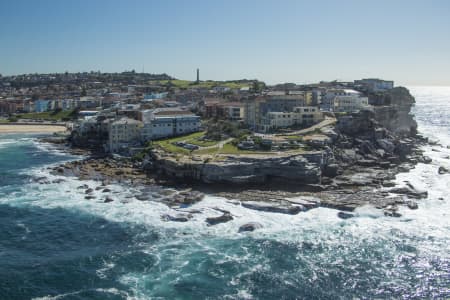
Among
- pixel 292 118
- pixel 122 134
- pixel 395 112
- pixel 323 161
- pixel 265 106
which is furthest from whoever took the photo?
pixel 395 112

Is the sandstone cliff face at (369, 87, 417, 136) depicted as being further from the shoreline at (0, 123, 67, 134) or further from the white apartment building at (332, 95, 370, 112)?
the shoreline at (0, 123, 67, 134)

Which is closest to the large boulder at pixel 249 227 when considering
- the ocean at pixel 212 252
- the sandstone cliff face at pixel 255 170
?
the ocean at pixel 212 252

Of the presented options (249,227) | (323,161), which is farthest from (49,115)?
(249,227)

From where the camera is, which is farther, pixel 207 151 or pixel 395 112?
pixel 395 112

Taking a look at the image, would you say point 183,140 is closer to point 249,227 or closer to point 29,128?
point 249,227

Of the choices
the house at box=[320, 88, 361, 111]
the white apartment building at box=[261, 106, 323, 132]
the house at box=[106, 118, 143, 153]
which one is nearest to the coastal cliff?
the white apartment building at box=[261, 106, 323, 132]

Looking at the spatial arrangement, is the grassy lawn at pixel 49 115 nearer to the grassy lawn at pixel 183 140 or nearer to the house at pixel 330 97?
the grassy lawn at pixel 183 140

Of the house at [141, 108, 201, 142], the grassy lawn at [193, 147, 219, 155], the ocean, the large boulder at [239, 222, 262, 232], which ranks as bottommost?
the ocean
